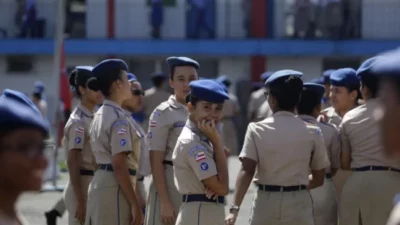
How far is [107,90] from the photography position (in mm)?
7832

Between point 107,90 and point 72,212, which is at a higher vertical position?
point 107,90

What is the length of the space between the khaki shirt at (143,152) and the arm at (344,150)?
1.46 m

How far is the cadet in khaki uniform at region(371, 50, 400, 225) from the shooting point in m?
3.27

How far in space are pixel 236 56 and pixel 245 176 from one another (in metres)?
25.4

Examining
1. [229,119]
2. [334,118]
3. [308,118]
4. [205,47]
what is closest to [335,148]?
[308,118]

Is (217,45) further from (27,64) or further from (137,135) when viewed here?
(137,135)

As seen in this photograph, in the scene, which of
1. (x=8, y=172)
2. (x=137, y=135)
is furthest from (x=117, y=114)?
(x=8, y=172)

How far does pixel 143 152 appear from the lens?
314 inches

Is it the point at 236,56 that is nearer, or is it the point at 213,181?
the point at 213,181

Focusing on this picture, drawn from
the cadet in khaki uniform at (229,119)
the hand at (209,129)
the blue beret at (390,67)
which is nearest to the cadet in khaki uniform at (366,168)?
the hand at (209,129)

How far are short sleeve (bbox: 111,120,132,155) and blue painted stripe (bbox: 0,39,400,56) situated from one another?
2440 cm

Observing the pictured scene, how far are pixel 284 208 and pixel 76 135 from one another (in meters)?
2.17

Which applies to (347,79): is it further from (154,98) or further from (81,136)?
(154,98)

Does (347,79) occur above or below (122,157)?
above
